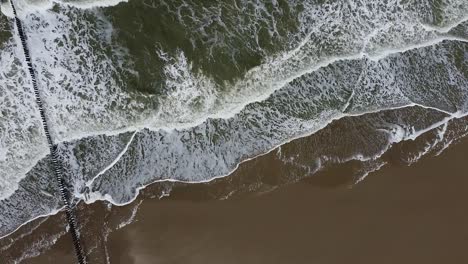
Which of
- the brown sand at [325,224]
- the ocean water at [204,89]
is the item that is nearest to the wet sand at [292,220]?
the brown sand at [325,224]

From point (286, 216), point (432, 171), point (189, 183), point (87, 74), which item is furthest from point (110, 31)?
point (432, 171)

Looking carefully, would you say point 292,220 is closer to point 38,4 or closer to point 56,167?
point 56,167

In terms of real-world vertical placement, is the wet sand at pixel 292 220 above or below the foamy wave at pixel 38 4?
below

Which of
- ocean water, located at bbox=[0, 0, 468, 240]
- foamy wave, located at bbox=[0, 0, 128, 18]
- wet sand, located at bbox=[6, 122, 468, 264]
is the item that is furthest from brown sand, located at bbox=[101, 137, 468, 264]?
foamy wave, located at bbox=[0, 0, 128, 18]

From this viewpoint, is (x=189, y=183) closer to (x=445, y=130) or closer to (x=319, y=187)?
(x=319, y=187)

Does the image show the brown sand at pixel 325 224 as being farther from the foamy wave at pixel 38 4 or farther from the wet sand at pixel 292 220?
the foamy wave at pixel 38 4

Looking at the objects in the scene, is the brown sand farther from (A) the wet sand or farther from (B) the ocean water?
(B) the ocean water
